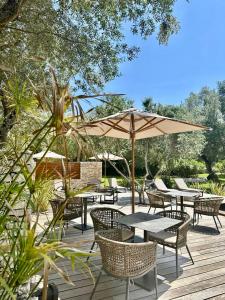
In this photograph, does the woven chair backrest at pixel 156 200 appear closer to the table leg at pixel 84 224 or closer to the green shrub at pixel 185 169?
the table leg at pixel 84 224

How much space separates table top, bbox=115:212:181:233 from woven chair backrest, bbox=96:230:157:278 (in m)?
0.48

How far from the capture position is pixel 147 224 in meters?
3.80

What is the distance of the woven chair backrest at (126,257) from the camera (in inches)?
114

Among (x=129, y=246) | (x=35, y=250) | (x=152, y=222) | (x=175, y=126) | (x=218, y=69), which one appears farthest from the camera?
(x=218, y=69)

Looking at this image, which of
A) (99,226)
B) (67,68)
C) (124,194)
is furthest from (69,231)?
(124,194)

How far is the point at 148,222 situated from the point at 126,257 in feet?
3.53

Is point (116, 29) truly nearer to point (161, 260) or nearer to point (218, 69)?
point (161, 260)

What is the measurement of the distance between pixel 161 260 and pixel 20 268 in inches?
142

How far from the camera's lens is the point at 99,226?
4371mm

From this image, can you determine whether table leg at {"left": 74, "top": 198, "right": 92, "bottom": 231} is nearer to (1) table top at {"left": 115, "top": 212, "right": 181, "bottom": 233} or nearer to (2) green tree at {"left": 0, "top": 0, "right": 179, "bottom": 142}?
(1) table top at {"left": 115, "top": 212, "right": 181, "bottom": 233}

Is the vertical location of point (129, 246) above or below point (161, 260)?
above

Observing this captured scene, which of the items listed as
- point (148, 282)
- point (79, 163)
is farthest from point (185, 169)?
point (148, 282)

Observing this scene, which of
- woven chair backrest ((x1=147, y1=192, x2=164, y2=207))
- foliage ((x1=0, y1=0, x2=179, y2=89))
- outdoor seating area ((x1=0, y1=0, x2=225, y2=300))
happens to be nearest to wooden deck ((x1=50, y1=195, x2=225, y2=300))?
outdoor seating area ((x1=0, y1=0, x2=225, y2=300))

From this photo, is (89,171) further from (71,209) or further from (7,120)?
(7,120)
